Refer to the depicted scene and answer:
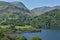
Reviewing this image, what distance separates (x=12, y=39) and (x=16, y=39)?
5.03 feet

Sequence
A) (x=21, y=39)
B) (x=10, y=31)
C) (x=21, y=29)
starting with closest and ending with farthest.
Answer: (x=21, y=39) < (x=10, y=31) < (x=21, y=29)

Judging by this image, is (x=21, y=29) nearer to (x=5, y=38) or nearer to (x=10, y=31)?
(x=10, y=31)

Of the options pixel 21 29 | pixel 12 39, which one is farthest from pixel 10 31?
pixel 12 39

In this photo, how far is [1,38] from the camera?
70375 millimetres

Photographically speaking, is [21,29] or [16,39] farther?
[21,29]

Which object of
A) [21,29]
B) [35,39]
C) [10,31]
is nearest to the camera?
[35,39]

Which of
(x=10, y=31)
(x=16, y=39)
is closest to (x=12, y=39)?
(x=16, y=39)

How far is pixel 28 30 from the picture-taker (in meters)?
198

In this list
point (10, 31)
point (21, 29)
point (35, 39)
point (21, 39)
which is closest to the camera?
point (35, 39)

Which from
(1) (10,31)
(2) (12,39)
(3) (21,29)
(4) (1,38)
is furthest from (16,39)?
(3) (21,29)

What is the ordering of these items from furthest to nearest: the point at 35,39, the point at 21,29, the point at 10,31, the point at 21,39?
the point at 21,29 → the point at 10,31 → the point at 21,39 → the point at 35,39

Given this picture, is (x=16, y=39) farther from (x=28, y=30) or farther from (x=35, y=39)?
(x=28, y=30)

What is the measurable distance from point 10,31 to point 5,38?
104706 mm

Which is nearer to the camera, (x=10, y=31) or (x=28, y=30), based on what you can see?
(x=10, y=31)
